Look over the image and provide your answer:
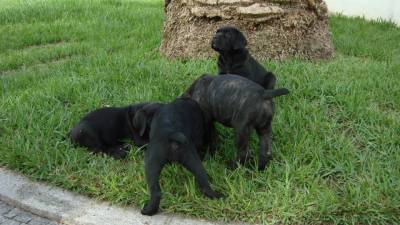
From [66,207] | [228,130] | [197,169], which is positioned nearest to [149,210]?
[197,169]

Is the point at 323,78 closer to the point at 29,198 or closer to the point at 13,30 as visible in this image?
the point at 29,198

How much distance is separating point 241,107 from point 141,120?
3.28ft

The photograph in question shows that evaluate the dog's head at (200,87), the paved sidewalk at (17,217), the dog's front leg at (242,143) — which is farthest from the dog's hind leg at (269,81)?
the paved sidewalk at (17,217)

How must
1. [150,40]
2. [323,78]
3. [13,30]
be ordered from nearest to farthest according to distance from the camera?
[323,78] → [150,40] → [13,30]

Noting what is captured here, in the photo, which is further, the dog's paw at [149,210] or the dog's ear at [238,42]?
the dog's ear at [238,42]

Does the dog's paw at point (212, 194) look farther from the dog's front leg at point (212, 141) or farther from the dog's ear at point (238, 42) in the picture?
the dog's ear at point (238, 42)

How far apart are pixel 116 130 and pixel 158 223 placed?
1388 millimetres

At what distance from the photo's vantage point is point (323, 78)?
617 centimetres

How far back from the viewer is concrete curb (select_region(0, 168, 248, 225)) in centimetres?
393

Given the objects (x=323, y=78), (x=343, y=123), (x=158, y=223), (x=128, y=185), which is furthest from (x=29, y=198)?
(x=323, y=78)

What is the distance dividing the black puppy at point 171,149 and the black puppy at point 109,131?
0.52 meters

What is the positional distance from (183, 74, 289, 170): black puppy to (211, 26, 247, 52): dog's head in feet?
2.00

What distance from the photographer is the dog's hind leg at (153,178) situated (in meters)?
3.85

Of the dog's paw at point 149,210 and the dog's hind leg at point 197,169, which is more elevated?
the dog's hind leg at point 197,169
